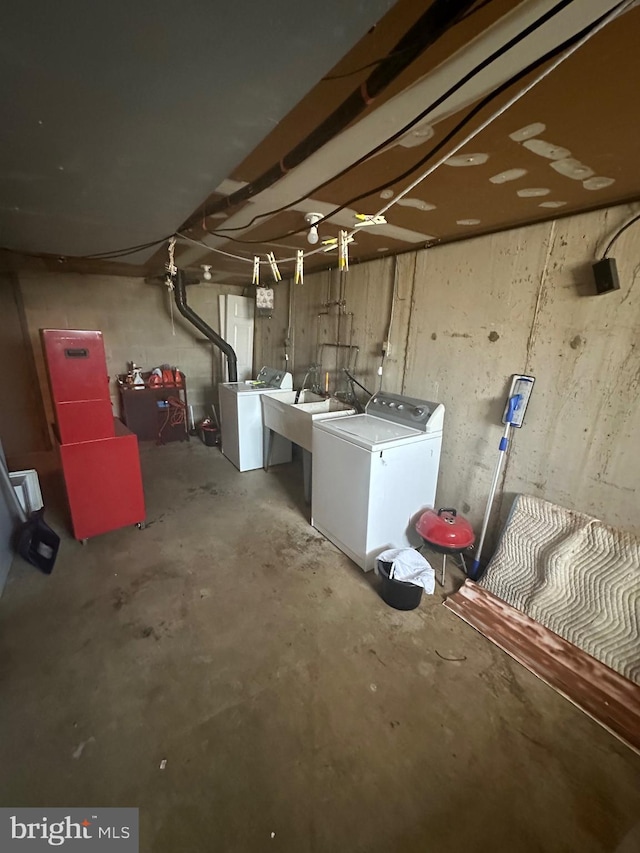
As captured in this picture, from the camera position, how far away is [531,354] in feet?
6.70

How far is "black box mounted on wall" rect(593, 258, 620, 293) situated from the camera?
163cm

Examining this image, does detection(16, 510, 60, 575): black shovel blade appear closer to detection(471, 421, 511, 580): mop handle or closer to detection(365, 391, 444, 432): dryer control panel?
detection(365, 391, 444, 432): dryer control panel

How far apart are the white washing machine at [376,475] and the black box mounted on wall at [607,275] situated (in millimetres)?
1054

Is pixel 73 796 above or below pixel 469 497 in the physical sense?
below

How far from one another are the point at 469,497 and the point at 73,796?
246 centimetres

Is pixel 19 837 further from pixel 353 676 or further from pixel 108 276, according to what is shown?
pixel 108 276

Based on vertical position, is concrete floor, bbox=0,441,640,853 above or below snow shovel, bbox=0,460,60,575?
below

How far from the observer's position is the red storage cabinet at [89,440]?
86.5 inches

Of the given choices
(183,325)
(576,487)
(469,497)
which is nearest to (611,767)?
(576,487)

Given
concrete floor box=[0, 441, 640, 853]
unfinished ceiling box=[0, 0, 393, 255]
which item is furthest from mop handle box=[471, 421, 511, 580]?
unfinished ceiling box=[0, 0, 393, 255]

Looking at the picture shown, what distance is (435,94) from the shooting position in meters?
0.98

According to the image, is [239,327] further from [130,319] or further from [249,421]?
[249,421]

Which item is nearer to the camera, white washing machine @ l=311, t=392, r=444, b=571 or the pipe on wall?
white washing machine @ l=311, t=392, r=444, b=571

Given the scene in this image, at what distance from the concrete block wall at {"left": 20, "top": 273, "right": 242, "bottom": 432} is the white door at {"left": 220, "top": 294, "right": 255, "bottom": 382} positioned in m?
0.24
